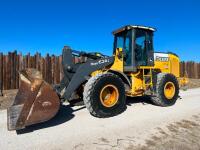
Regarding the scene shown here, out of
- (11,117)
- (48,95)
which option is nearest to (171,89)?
(48,95)

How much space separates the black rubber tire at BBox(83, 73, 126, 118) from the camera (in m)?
7.21

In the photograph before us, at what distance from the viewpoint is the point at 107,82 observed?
25.0 ft

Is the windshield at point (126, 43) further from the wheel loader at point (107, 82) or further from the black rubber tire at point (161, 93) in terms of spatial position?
the black rubber tire at point (161, 93)

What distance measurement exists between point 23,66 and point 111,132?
9765 millimetres

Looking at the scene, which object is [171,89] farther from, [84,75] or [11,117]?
[11,117]

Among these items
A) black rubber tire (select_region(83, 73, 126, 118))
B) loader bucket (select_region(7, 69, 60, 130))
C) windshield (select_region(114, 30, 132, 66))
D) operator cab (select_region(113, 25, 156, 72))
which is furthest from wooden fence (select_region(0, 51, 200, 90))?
loader bucket (select_region(7, 69, 60, 130))

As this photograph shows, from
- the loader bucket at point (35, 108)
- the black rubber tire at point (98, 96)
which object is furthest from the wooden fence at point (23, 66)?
the loader bucket at point (35, 108)

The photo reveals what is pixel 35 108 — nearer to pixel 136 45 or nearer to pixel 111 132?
pixel 111 132

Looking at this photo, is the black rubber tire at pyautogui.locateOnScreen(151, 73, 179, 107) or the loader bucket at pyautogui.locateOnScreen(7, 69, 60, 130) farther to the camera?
the black rubber tire at pyautogui.locateOnScreen(151, 73, 179, 107)

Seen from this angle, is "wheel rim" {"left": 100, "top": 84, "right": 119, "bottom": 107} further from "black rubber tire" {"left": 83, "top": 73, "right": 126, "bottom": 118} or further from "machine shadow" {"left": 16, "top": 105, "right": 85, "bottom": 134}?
"machine shadow" {"left": 16, "top": 105, "right": 85, "bottom": 134}

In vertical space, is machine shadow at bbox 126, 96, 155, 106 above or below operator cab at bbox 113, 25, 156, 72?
below

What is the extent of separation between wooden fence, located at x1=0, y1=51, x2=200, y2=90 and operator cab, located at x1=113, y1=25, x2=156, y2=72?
4.73 m

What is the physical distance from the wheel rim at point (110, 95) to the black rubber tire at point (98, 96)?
98 mm

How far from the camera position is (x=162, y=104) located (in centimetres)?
945
